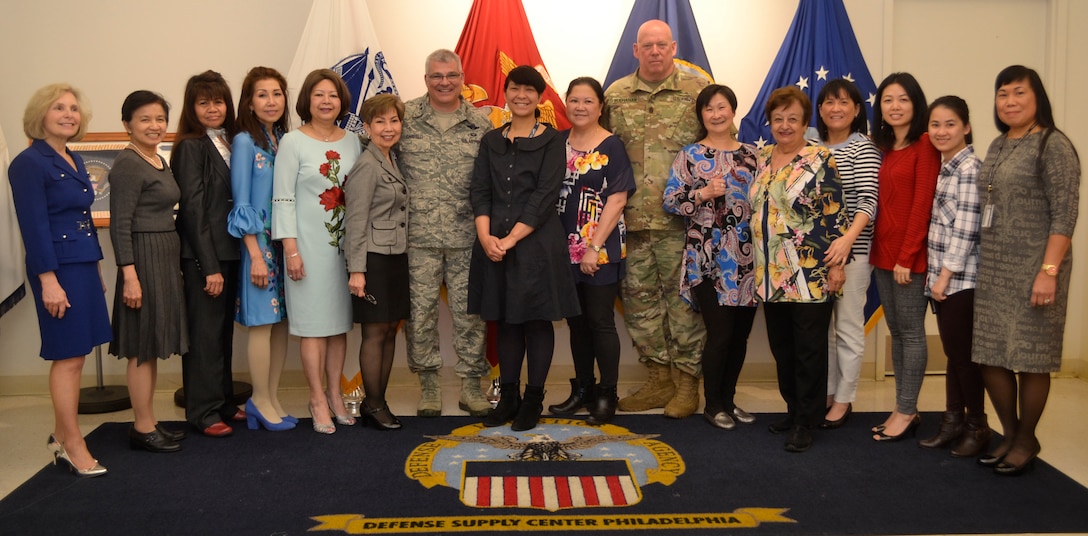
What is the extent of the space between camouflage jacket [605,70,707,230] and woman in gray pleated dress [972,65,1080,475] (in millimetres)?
1289

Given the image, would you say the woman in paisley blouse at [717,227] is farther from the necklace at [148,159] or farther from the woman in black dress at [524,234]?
the necklace at [148,159]

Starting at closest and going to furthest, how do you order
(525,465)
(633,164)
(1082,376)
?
(525,465), (633,164), (1082,376)

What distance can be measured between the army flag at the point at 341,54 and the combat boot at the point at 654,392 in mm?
1964

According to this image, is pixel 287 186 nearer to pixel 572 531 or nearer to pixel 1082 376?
pixel 572 531

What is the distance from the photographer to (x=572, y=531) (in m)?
2.77

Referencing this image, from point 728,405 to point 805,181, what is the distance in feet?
3.78

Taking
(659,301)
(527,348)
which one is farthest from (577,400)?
(659,301)

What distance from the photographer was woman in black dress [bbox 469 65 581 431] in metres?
3.75

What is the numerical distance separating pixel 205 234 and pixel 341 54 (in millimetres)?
1351

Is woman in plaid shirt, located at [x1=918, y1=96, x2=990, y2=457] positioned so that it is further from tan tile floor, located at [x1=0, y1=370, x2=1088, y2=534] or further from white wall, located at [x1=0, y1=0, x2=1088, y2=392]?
white wall, located at [x1=0, y1=0, x2=1088, y2=392]

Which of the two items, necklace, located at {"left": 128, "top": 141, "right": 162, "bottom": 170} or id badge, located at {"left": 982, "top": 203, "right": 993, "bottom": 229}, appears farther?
necklace, located at {"left": 128, "top": 141, "right": 162, "bottom": 170}

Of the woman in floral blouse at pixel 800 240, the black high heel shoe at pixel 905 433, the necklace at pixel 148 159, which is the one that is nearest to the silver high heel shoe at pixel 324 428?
the necklace at pixel 148 159

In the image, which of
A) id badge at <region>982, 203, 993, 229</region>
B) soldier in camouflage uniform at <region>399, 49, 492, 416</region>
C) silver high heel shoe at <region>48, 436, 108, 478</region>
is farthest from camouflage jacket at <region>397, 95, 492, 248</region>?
id badge at <region>982, 203, 993, 229</region>

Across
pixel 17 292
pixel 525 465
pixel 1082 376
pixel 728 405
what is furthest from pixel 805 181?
pixel 17 292
